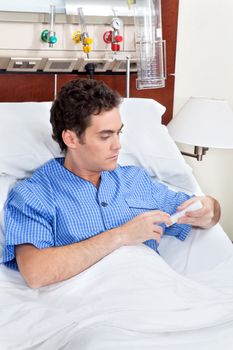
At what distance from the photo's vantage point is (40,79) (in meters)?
2.54

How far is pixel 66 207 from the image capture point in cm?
179

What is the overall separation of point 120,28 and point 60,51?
0.33 m

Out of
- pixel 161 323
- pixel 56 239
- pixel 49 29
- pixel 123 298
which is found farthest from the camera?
pixel 49 29

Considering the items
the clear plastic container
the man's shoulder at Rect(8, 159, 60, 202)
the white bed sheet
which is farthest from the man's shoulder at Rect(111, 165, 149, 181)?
the clear plastic container

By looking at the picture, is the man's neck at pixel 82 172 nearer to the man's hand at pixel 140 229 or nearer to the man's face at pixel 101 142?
the man's face at pixel 101 142

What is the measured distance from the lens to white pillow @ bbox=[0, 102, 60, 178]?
6.82 ft

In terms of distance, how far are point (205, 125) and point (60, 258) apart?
1.15 m

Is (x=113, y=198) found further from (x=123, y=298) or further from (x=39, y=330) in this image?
(x=39, y=330)

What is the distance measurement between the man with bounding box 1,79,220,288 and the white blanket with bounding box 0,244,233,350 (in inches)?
2.5

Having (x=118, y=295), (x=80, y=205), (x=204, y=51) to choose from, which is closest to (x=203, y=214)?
(x=80, y=205)

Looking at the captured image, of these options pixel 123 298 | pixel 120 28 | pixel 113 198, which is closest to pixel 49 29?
pixel 120 28

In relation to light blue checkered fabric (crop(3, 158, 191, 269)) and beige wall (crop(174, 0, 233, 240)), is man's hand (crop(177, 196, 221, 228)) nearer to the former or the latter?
light blue checkered fabric (crop(3, 158, 191, 269))

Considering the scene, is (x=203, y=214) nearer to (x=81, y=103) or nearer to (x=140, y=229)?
(x=140, y=229)

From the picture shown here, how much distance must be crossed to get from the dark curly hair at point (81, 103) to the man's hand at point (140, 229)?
1.19 feet
